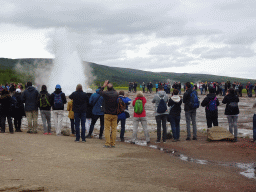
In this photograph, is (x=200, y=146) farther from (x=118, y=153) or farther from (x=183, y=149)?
(x=118, y=153)

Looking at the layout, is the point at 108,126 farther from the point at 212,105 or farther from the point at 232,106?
the point at 232,106

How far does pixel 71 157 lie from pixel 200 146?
4929 millimetres

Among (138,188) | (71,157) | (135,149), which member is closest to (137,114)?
(135,149)

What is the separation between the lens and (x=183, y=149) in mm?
10828

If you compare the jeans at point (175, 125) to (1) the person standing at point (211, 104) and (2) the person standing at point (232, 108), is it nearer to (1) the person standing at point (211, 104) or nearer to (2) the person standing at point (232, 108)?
(1) the person standing at point (211, 104)

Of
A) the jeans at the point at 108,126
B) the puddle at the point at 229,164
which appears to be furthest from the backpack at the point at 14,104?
the puddle at the point at 229,164

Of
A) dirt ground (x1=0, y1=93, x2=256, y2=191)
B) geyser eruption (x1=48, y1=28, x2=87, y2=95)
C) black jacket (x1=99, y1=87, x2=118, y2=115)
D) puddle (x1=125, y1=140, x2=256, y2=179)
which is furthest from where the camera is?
geyser eruption (x1=48, y1=28, x2=87, y2=95)

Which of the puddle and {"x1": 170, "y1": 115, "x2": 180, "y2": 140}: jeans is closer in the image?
the puddle

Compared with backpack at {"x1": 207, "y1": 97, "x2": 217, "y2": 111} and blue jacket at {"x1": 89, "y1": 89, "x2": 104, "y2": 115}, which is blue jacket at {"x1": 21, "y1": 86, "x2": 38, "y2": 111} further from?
backpack at {"x1": 207, "y1": 97, "x2": 217, "y2": 111}

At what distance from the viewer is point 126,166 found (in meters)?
7.86

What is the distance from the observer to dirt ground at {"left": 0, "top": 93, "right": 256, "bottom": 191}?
6018mm

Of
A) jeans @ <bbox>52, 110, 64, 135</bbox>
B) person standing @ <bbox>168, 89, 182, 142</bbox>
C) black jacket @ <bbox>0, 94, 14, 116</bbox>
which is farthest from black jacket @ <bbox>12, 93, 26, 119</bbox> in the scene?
person standing @ <bbox>168, 89, 182, 142</bbox>

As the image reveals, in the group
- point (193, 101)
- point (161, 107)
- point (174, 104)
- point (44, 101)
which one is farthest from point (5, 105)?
point (193, 101)

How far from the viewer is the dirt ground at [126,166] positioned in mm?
6018
